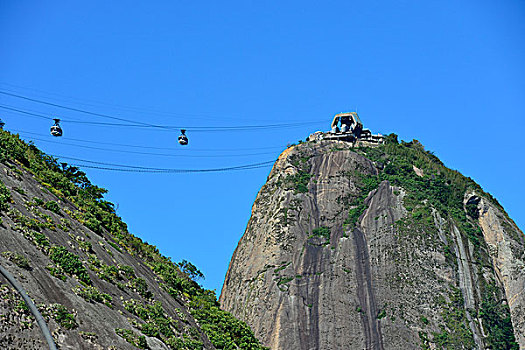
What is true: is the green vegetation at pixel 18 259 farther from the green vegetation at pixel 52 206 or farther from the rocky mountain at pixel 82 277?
the green vegetation at pixel 52 206

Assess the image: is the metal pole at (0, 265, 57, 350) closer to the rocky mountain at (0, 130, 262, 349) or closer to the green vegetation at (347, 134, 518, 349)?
the rocky mountain at (0, 130, 262, 349)

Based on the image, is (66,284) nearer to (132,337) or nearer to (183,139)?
(132,337)

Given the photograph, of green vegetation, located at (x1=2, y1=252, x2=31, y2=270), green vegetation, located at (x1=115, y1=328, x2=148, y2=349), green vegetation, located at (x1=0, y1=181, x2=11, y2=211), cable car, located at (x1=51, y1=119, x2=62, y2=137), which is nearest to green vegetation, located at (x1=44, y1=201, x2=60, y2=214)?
green vegetation, located at (x1=0, y1=181, x2=11, y2=211)

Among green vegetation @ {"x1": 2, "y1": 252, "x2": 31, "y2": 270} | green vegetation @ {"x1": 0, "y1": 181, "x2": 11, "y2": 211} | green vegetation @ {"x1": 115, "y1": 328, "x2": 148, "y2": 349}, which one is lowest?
green vegetation @ {"x1": 115, "y1": 328, "x2": 148, "y2": 349}

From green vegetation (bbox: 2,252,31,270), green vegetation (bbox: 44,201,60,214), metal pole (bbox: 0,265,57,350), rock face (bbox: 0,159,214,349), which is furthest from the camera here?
green vegetation (bbox: 44,201,60,214)

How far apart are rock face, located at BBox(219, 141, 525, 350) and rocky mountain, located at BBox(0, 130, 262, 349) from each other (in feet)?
135

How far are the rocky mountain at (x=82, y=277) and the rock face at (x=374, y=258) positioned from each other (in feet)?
135

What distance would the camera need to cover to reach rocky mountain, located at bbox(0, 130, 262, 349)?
2792 centimetres

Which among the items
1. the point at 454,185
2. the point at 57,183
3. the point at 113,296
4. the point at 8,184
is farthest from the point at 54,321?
the point at 454,185

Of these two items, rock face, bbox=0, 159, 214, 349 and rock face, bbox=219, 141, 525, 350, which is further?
rock face, bbox=219, 141, 525, 350

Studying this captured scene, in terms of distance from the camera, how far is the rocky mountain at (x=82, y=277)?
91.6ft

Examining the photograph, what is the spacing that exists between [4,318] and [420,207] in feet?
278

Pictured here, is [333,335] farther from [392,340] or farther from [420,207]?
[420,207]

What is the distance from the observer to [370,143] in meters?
121
